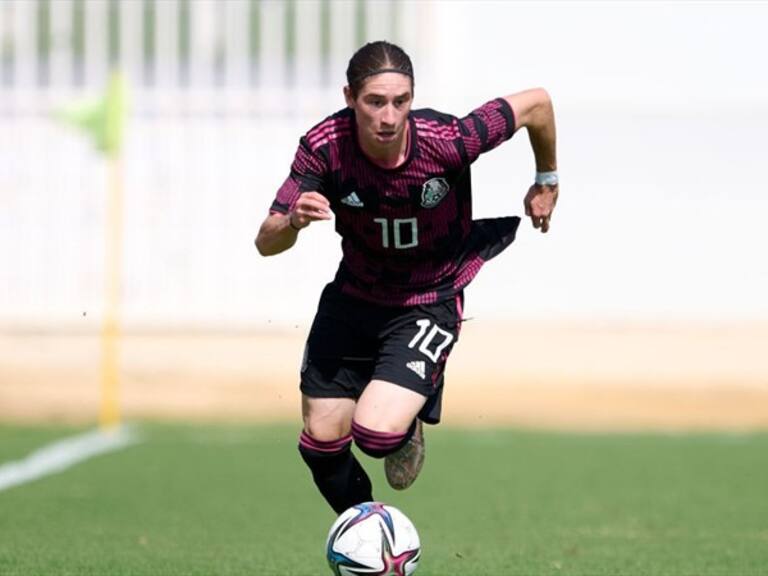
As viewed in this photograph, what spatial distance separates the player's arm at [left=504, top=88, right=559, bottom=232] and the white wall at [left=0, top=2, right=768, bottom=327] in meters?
12.3

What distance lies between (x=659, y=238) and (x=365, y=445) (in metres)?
13.5

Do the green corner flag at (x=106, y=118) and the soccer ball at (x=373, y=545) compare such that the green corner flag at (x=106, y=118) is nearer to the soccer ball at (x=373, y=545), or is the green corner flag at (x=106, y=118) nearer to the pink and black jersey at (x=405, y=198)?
the pink and black jersey at (x=405, y=198)

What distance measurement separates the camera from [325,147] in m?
6.97

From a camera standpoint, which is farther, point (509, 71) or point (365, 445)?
point (509, 71)

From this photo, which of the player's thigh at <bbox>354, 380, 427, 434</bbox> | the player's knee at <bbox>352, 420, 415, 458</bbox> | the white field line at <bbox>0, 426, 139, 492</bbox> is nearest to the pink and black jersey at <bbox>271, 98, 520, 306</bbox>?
the player's thigh at <bbox>354, 380, 427, 434</bbox>

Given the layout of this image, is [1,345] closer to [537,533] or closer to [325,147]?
[537,533]

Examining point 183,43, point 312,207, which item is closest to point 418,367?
point 312,207

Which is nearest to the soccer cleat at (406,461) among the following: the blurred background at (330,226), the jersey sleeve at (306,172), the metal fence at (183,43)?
the jersey sleeve at (306,172)

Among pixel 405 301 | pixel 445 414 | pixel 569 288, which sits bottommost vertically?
pixel 445 414

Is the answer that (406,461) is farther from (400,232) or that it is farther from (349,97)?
(349,97)

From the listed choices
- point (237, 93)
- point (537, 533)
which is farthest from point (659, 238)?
point (537, 533)

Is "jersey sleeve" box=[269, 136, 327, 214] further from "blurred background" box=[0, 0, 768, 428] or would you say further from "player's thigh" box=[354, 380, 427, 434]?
"blurred background" box=[0, 0, 768, 428]

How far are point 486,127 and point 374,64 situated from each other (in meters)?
0.60

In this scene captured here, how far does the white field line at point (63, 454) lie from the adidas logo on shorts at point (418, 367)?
482 cm
